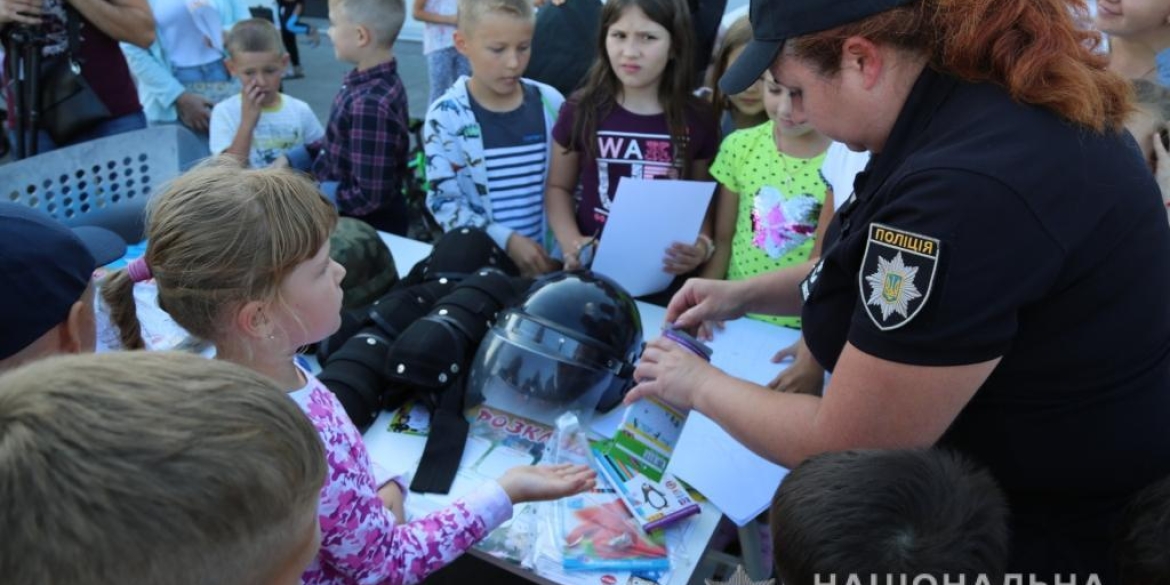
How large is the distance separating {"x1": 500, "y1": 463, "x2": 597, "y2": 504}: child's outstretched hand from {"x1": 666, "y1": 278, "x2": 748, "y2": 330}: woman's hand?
1.66 ft

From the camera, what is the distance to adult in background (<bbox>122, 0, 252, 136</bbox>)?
13.3ft

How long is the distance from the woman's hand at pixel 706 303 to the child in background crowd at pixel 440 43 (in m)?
3.32

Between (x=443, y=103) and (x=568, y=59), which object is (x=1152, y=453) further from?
(x=568, y=59)

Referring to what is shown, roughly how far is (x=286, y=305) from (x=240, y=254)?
12cm

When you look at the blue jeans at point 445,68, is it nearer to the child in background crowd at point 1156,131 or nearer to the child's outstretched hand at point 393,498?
the child in background crowd at point 1156,131

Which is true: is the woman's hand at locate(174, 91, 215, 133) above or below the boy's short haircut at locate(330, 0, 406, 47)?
below

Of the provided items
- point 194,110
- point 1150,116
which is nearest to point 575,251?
point 1150,116

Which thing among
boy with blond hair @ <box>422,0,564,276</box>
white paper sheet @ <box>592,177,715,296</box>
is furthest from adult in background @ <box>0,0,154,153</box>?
white paper sheet @ <box>592,177,715,296</box>

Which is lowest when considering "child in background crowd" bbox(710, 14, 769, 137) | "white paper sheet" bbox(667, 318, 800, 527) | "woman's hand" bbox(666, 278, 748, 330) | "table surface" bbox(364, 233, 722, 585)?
"table surface" bbox(364, 233, 722, 585)

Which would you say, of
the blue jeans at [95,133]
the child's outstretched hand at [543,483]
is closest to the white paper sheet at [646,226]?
the child's outstretched hand at [543,483]

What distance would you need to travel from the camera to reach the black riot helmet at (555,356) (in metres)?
1.95

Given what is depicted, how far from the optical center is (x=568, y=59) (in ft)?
12.4

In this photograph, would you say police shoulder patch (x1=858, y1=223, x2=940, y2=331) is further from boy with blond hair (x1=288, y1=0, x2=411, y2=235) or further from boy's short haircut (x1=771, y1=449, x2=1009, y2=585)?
boy with blond hair (x1=288, y1=0, x2=411, y2=235)

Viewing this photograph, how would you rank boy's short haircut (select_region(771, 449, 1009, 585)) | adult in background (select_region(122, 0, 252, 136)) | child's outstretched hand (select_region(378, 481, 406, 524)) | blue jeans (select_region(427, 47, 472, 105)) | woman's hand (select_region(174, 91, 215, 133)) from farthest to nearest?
1. blue jeans (select_region(427, 47, 472, 105))
2. woman's hand (select_region(174, 91, 215, 133))
3. adult in background (select_region(122, 0, 252, 136))
4. child's outstretched hand (select_region(378, 481, 406, 524))
5. boy's short haircut (select_region(771, 449, 1009, 585))
